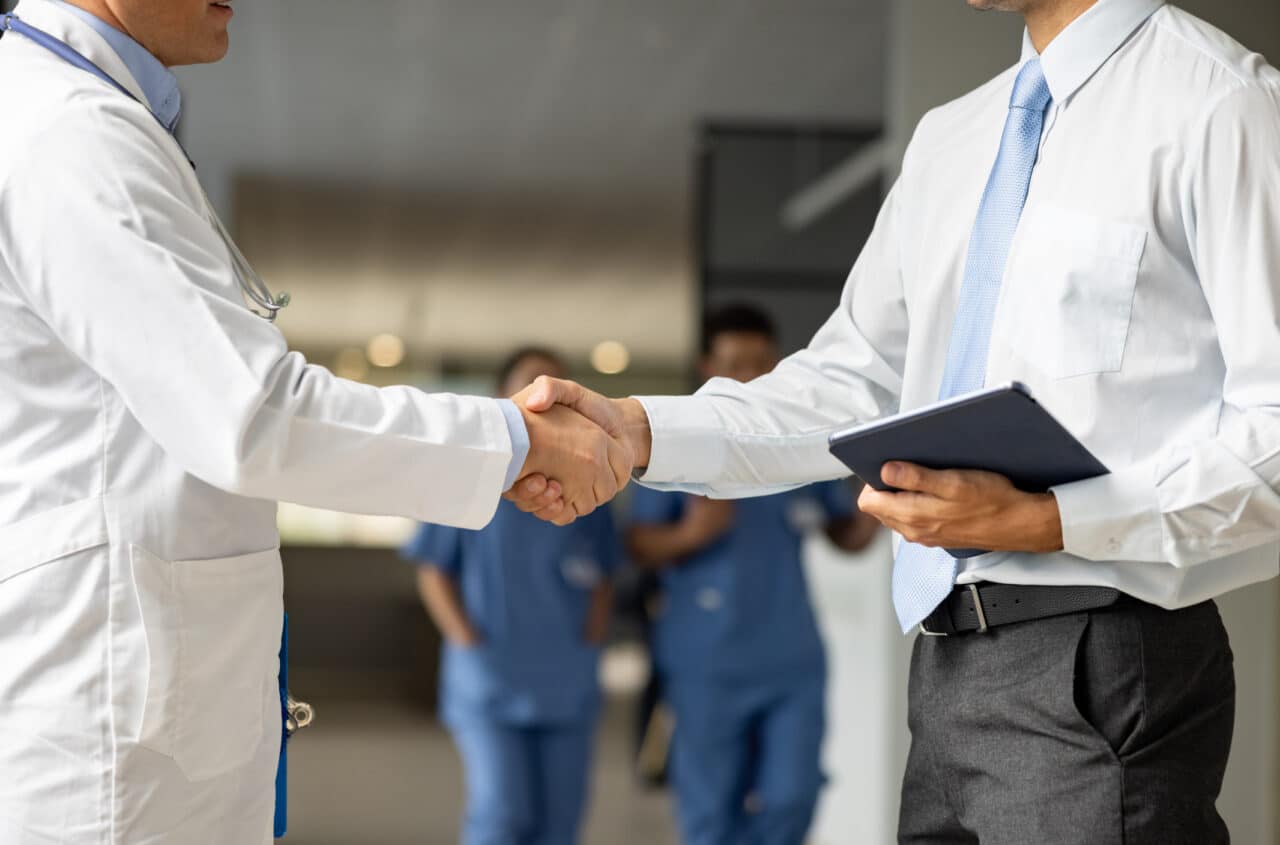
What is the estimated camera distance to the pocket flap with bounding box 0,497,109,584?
1.18m

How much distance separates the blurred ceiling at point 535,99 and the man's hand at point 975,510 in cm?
313

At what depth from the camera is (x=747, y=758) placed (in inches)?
137

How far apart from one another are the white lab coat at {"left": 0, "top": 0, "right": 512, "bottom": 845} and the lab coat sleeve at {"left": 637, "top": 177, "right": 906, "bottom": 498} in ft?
1.46

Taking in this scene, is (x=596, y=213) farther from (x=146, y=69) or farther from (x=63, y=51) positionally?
(x=63, y=51)

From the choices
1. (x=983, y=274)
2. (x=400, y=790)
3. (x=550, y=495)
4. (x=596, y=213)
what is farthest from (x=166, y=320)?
(x=596, y=213)

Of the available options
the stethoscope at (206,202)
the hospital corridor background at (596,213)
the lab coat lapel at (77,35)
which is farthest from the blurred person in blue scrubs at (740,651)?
the lab coat lapel at (77,35)

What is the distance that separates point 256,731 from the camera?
4.25ft

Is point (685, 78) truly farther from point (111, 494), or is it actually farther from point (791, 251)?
point (111, 494)

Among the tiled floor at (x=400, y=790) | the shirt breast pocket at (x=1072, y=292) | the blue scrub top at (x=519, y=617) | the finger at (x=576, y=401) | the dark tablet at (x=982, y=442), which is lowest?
the tiled floor at (x=400, y=790)

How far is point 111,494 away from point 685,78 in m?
4.02

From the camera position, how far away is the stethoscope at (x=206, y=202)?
125 centimetres

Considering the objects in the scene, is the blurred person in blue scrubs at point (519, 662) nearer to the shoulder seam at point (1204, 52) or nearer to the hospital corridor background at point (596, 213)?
the hospital corridor background at point (596, 213)

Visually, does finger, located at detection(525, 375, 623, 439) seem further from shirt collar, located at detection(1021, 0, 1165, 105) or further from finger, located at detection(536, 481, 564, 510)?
shirt collar, located at detection(1021, 0, 1165, 105)

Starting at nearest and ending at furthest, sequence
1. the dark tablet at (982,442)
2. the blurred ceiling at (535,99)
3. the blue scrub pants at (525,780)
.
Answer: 1. the dark tablet at (982,442)
2. the blue scrub pants at (525,780)
3. the blurred ceiling at (535,99)
